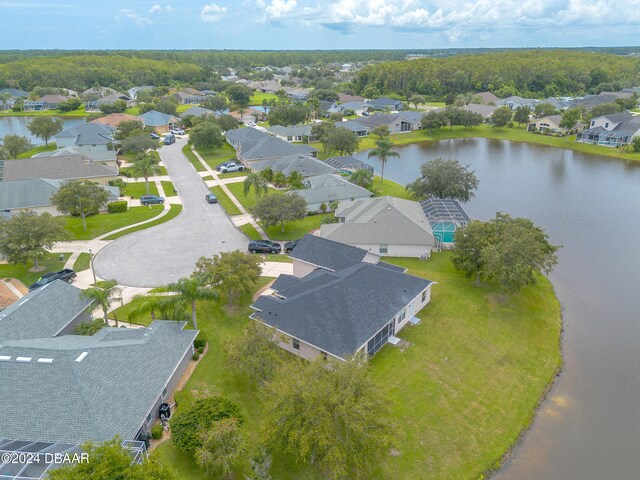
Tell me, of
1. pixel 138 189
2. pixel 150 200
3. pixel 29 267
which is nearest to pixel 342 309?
pixel 29 267

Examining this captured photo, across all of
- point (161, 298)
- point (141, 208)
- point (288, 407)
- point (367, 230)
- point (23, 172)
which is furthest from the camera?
point (23, 172)

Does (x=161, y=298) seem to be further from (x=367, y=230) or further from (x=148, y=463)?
(x=367, y=230)

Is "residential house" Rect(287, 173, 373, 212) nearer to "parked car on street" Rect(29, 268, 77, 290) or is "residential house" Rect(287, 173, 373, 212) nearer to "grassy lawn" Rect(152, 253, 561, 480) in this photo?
"grassy lawn" Rect(152, 253, 561, 480)

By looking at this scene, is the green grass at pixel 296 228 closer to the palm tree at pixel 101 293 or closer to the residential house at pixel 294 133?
the palm tree at pixel 101 293

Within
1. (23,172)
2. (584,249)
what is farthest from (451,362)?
(23,172)

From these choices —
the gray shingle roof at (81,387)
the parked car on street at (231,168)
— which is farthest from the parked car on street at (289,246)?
the parked car on street at (231,168)

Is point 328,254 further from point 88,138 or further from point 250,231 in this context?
point 88,138

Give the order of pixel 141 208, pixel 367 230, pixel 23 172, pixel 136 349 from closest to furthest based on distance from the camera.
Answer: pixel 136 349, pixel 367 230, pixel 141 208, pixel 23 172
